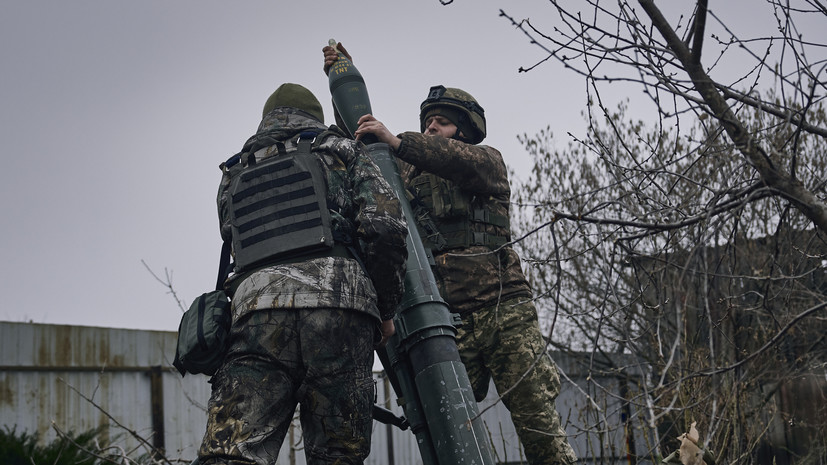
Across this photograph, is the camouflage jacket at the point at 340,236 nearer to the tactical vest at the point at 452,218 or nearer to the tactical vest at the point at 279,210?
the tactical vest at the point at 279,210

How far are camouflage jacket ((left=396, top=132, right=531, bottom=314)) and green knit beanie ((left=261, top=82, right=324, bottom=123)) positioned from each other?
59 centimetres

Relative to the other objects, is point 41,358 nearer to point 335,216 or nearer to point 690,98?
point 335,216

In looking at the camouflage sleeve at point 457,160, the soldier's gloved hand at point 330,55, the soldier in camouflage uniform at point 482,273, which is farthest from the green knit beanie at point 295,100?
the soldier's gloved hand at point 330,55

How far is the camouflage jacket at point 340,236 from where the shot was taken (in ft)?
9.20

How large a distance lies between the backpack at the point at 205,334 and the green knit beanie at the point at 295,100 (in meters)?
0.87

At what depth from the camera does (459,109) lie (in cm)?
439

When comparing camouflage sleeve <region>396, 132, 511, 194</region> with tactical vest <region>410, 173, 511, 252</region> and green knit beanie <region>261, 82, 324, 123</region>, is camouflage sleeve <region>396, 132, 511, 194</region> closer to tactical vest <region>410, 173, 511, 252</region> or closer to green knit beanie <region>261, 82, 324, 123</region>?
tactical vest <region>410, 173, 511, 252</region>

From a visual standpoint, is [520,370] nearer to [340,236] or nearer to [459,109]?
[340,236]

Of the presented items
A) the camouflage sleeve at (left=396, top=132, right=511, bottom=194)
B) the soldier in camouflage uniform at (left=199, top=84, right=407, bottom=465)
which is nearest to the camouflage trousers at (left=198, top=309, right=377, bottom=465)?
the soldier in camouflage uniform at (left=199, top=84, right=407, bottom=465)

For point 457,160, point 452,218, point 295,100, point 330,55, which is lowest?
point 452,218

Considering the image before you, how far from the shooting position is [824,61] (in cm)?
206

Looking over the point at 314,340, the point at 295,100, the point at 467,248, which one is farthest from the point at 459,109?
the point at 314,340

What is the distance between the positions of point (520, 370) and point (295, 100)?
1.68 meters

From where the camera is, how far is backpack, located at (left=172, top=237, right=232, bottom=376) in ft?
9.21
